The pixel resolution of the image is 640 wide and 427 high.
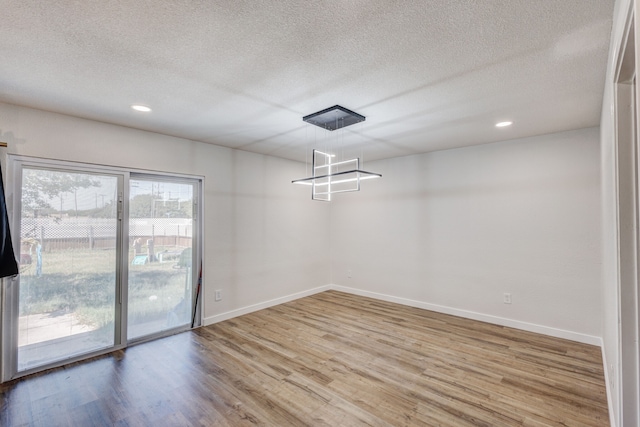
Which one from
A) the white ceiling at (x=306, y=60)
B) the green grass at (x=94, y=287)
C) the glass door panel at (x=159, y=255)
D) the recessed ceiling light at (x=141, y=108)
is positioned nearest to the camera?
the white ceiling at (x=306, y=60)

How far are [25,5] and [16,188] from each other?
2.06 metres

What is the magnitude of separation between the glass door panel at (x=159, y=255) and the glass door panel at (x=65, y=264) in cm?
22

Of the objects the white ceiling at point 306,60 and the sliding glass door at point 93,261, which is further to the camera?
the sliding glass door at point 93,261

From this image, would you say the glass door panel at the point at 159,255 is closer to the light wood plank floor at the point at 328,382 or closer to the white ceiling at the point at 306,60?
the light wood plank floor at the point at 328,382

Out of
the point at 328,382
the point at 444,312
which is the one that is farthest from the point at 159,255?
the point at 444,312

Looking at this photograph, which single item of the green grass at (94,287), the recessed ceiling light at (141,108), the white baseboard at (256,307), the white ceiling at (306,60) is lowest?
the white baseboard at (256,307)

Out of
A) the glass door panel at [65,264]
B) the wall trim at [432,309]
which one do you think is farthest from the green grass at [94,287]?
the wall trim at [432,309]

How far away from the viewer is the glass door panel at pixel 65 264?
9.50ft

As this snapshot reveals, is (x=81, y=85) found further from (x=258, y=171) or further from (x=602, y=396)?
(x=602, y=396)

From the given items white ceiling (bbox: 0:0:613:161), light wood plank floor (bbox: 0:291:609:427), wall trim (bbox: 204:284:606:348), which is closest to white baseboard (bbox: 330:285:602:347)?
wall trim (bbox: 204:284:606:348)

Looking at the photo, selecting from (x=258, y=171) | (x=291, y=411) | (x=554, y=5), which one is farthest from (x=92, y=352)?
(x=554, y=5)

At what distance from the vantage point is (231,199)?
4.51m

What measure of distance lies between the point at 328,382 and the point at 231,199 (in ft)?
9.64

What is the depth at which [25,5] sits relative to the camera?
153 centimetres
